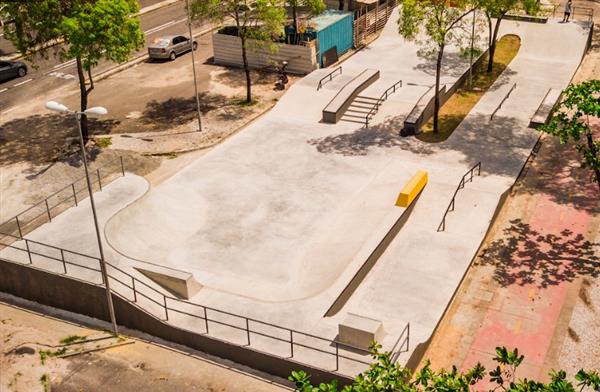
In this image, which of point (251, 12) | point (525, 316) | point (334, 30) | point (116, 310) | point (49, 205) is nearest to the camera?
point (525, 316)

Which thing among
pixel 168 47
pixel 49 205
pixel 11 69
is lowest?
pixel 49 205

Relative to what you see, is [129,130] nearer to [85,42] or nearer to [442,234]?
[85,42]

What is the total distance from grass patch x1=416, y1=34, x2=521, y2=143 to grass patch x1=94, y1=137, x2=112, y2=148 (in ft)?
57.7

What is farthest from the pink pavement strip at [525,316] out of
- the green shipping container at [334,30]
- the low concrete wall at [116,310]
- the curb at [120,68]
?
the curb at [120,68]

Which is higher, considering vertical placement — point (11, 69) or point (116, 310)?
point (11, 69)

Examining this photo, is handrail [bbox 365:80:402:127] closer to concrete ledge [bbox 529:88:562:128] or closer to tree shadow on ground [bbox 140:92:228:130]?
concrete ledge [bbox 529:88:562:128]

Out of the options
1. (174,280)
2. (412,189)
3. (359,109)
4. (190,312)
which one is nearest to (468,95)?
(359,109)

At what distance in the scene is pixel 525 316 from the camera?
24531 millimetres

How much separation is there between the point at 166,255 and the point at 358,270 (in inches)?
324

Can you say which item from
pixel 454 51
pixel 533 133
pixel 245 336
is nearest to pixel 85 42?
pixel 245 336

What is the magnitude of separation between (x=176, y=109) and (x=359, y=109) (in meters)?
11.6

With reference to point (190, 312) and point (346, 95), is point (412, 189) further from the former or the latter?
point (346, 95)

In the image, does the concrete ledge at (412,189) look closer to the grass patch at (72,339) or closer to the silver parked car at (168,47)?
the grass patch at (72,339)

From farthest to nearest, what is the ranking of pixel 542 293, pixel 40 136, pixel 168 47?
pixel 168 47 < pixel 40 136 < pixel 542 293
